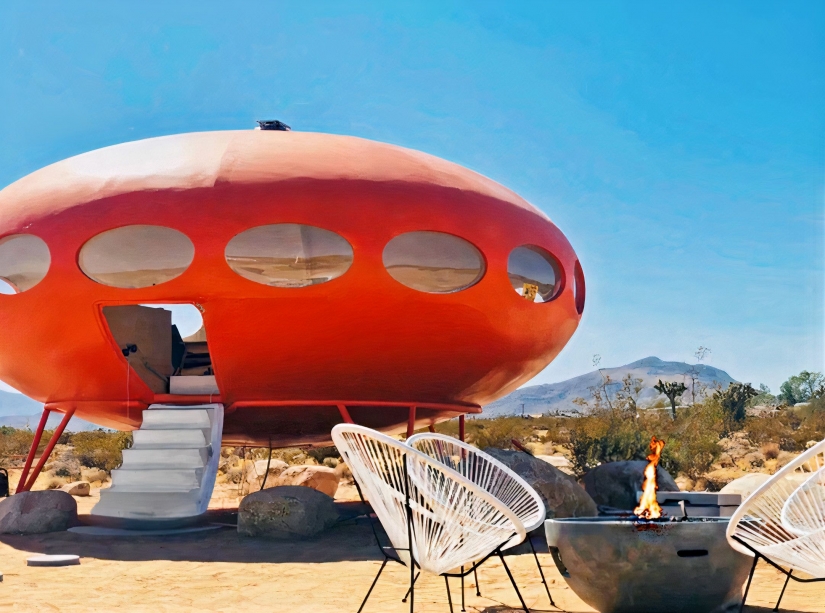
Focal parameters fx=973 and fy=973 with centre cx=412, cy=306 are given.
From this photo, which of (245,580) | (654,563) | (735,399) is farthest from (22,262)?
(735,399)

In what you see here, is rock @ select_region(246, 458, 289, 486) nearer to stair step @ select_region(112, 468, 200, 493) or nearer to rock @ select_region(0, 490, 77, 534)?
rock @ select_region(0, 490, 77, 534)

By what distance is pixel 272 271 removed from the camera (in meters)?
12.3

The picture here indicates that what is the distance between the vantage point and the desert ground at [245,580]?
7.52 m

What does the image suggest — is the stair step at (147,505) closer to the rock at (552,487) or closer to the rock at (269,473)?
the rock at (552,487)

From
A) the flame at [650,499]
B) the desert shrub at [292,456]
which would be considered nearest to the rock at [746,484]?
the flame at [650,499]

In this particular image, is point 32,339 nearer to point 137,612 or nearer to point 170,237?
point 170,237

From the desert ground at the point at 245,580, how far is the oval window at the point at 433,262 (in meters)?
3.35

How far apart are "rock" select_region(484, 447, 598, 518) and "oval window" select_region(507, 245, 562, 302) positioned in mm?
2555

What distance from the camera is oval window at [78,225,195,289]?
1220cm

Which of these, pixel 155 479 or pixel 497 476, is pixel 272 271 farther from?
pixel 497 476

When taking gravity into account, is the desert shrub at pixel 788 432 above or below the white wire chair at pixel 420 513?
above

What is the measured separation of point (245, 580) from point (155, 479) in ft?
11.8

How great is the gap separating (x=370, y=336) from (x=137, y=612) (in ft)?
19.1

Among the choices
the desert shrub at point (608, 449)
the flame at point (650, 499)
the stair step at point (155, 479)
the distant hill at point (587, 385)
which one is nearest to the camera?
the flame at point (650, 499)
